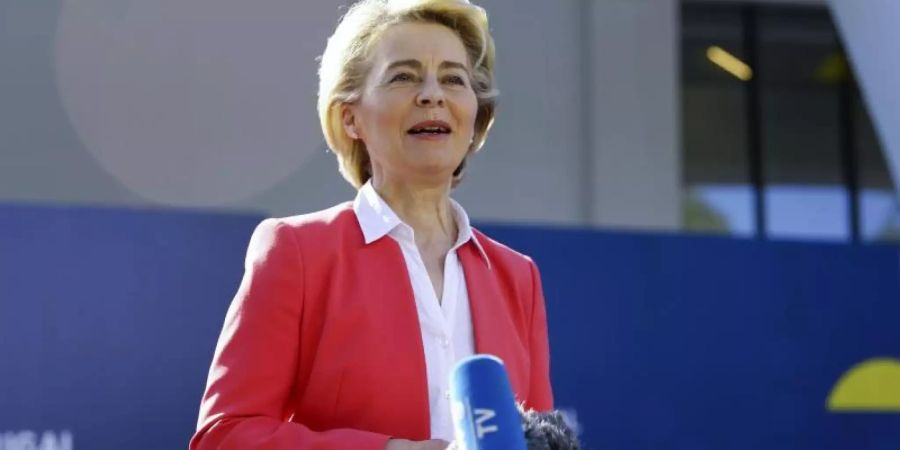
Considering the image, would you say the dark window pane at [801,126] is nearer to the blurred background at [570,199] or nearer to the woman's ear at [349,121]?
the blurred background at [570,199]

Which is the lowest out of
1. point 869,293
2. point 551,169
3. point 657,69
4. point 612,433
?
point 612,433

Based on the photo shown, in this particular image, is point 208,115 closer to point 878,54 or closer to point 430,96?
point 878,54

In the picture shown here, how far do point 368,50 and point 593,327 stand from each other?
3.54 m

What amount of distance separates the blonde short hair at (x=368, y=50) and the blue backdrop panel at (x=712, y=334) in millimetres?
3145

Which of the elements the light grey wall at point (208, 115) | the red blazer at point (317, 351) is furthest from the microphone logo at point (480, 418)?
the light grey wall at point (208, 115)

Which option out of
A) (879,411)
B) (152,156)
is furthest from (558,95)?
(879,411)

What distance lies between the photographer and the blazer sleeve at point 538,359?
7.26 feet

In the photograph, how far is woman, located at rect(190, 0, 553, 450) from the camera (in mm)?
1942

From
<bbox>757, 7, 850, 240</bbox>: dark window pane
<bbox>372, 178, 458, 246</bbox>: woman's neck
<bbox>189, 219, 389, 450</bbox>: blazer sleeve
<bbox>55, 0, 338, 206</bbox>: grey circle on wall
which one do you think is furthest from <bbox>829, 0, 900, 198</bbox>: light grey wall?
<bbox>189, 219, 389, 450</bbox>: blazer sleeve

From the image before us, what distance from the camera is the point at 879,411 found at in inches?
234

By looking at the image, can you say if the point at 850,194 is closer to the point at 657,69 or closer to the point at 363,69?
the point at 657,69

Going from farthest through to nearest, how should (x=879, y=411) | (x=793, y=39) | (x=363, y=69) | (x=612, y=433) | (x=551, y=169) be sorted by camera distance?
(x=793, y=39) → (x=551, y=169) → (x=879, y=411) → (x=612, y=433) → (x=363, y=69)

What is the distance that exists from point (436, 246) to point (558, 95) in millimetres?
6368

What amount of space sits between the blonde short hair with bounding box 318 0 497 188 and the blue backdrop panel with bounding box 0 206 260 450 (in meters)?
2.77
